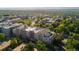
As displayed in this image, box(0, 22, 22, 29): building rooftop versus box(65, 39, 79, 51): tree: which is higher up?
box(0, 22, 22, 29): building rooftop

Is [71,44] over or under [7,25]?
under

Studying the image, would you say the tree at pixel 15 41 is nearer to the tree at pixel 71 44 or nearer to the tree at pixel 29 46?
the tree at pixel 29 46

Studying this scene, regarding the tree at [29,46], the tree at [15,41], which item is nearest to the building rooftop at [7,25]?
the tree at [15,41]

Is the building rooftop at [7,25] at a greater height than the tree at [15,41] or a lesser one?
greater

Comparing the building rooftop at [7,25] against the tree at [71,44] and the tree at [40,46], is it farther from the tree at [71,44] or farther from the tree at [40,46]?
the tree at [71,44]

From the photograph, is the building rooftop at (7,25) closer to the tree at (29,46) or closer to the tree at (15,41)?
the tree at (15,41)

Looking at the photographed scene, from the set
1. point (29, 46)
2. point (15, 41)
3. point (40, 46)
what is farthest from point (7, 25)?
point (40, 46)

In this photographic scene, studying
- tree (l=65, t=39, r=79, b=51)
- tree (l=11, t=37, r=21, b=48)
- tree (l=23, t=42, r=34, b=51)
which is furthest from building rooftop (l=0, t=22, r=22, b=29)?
tree (l=65, t=39, r=79, b=51)

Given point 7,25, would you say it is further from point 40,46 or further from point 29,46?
point 40,46

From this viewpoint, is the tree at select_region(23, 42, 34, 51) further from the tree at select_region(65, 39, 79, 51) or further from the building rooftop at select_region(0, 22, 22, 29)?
the tree at select_region(65, 39, 79, 51)

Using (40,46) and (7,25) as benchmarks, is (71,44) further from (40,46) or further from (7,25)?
(7,25)

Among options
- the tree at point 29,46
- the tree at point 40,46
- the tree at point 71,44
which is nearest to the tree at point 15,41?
the tree at point 29,46

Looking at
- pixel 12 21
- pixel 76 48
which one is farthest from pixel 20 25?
pixel 76 48
